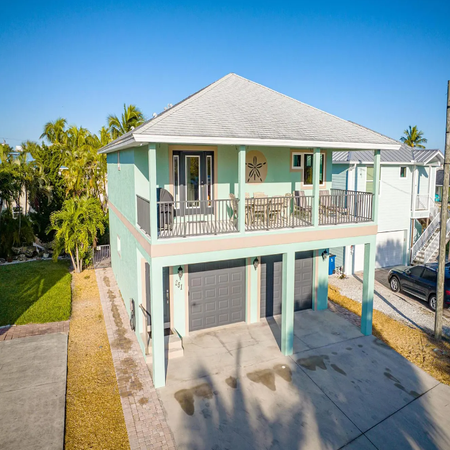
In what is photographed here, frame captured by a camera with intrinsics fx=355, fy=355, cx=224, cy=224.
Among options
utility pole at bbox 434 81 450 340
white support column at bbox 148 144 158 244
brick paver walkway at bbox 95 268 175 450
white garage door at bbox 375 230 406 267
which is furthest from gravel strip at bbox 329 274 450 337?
white support column at bbox 148 144 158 244

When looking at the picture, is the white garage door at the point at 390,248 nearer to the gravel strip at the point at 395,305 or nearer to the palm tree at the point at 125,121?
the gravel strip at the point at 395,305

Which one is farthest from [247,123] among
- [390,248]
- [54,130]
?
[54,130]

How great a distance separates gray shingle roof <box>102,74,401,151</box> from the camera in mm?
8281

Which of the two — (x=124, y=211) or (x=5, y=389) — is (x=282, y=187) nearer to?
(x=124, y=211)

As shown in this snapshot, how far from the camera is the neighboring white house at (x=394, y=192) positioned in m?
18.0

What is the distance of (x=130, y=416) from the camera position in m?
7.50

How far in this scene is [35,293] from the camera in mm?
14461

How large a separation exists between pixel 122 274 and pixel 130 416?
7.12m

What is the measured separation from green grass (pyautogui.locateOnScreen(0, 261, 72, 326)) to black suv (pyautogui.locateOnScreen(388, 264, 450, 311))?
13.7 metres

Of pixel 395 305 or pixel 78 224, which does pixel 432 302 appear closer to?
pixel 395 305

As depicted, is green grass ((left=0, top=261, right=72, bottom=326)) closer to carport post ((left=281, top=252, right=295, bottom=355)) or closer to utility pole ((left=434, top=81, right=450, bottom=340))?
carport post ((left=281, top=252, right=295, bottom=355))

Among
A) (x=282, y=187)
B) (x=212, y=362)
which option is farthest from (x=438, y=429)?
(x=282, y=187)

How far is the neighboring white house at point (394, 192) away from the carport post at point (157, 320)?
12002 millimetres

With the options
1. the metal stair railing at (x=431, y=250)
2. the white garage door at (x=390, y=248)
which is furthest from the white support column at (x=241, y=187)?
the metal stair railing at (x=431, y=250)
